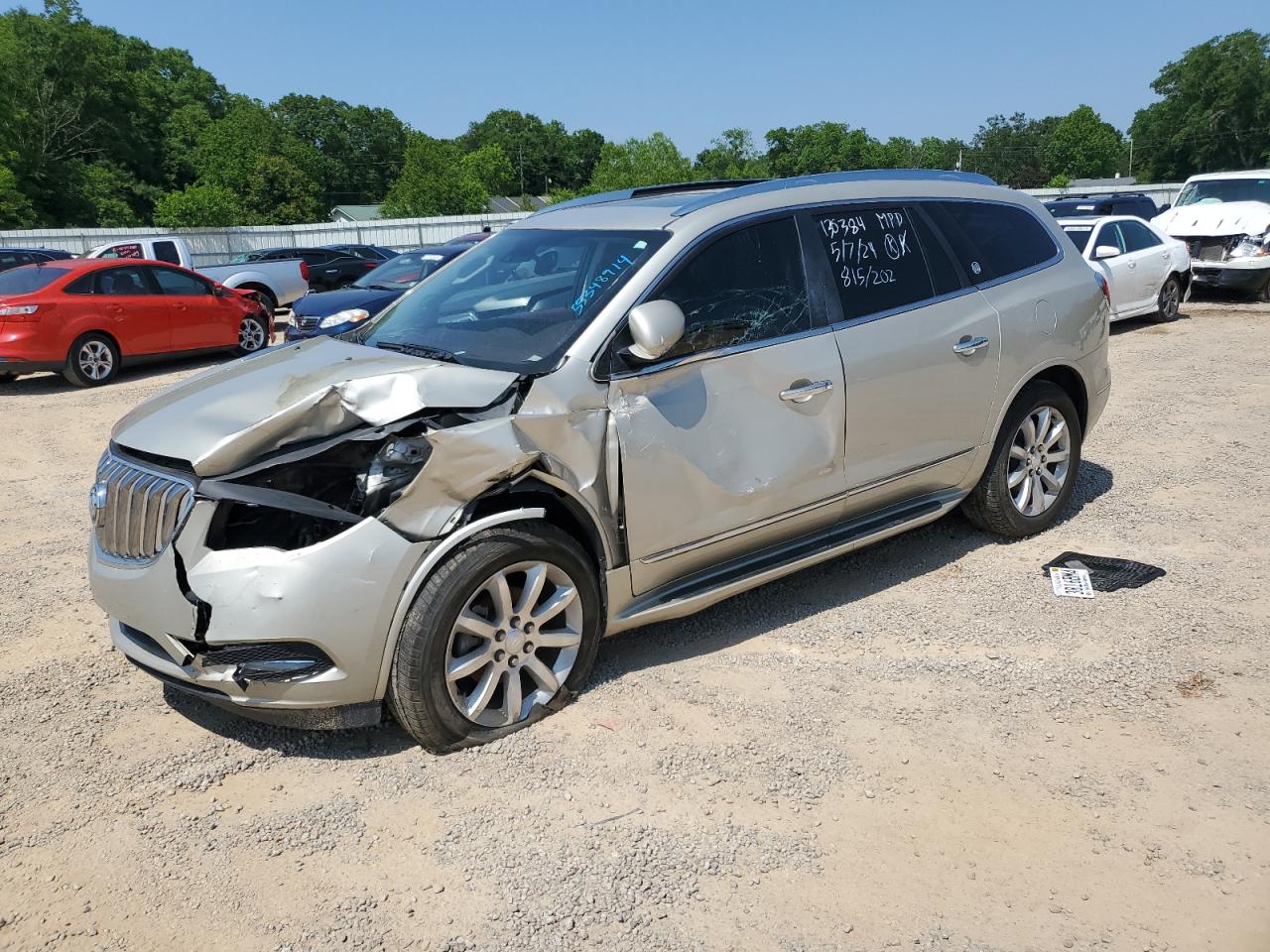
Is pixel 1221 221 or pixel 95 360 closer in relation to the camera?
pixel 95 360

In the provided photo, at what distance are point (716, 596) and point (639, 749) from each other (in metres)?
0.75

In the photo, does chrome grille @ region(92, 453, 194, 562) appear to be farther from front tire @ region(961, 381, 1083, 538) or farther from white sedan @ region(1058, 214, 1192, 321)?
white sedan @ region(1058, 214, 1192, 321)

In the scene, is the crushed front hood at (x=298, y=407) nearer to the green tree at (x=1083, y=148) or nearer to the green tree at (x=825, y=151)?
the green tree at (x=825, y=151)

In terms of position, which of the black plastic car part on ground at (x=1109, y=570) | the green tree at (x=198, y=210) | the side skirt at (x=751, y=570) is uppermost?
the green tree at (x=198, y=210)

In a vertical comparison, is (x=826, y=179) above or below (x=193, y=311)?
above

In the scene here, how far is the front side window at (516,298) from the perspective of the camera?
12.7ft

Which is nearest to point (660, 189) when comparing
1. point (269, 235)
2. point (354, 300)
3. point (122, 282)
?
point (354, 300)

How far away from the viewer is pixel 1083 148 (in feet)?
384

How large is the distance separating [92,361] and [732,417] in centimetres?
1103

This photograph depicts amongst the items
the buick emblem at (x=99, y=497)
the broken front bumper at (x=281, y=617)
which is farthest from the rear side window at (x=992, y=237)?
the buick emblem at (x=99, y=497)

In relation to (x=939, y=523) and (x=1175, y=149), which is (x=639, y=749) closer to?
(x=939, y=523)

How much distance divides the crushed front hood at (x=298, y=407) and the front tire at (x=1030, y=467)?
289 centimetres

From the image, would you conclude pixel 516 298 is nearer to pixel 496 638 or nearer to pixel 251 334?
pixel 496 638

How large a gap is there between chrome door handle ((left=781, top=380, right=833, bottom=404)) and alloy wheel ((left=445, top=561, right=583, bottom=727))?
4.05 feet
